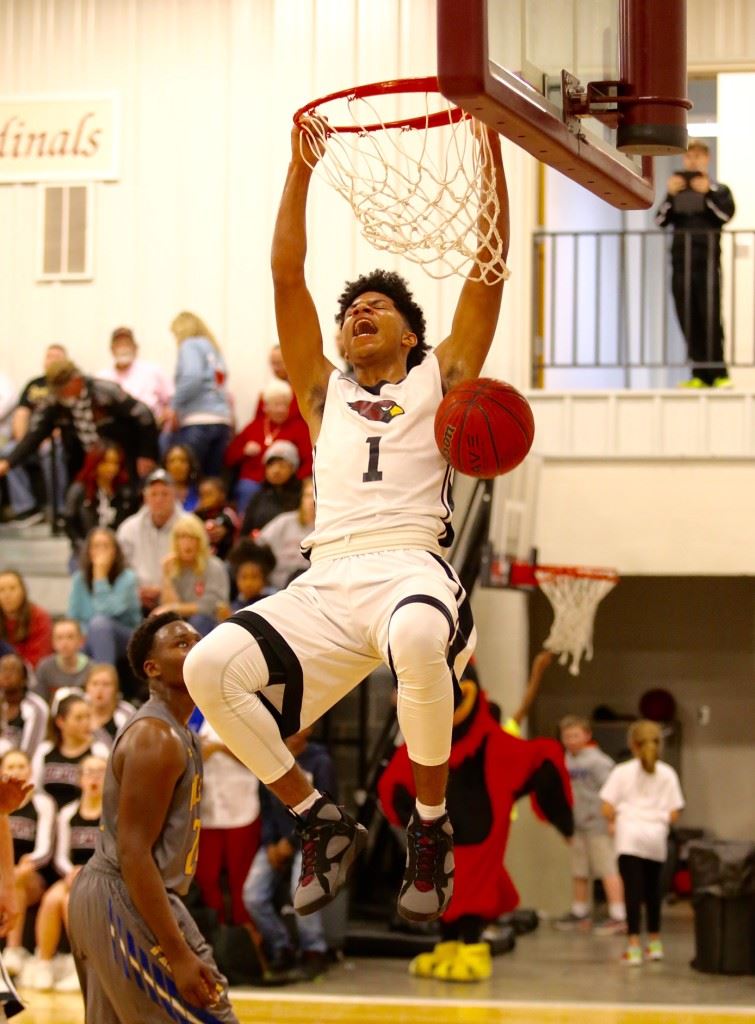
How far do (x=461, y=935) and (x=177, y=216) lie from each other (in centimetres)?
797

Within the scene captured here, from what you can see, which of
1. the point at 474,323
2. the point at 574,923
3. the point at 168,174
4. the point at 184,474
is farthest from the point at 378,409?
the point at 168,174

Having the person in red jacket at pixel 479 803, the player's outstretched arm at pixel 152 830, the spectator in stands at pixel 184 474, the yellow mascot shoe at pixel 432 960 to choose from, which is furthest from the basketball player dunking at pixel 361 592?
the spectator in stands at pixel 184 474

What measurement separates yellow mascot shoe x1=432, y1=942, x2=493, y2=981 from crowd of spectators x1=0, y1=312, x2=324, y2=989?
1096 millimetres

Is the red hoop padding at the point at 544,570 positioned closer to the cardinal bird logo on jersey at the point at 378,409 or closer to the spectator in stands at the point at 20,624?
the spectator in stands at the point at 20,624

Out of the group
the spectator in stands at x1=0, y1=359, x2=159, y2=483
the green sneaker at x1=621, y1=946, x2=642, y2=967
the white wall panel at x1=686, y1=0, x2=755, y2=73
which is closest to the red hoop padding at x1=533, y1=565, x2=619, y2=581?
the green sneaker at x1=621, y1=946, x2=642, y2=967

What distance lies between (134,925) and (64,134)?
11.4 meters

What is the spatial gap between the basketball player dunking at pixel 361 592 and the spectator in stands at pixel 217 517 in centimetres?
664

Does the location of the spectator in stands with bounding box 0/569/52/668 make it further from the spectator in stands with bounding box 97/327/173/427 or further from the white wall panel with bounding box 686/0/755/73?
the white wall panel with bounding box 686/0/755/73

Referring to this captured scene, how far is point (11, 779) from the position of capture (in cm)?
561

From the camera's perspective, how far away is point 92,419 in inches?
494

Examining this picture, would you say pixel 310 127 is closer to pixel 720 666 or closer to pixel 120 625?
pixel 120 625

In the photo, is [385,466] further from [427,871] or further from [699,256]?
[699,256]

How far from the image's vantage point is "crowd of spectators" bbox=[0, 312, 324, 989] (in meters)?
9.30

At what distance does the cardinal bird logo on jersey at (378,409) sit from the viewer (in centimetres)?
469
